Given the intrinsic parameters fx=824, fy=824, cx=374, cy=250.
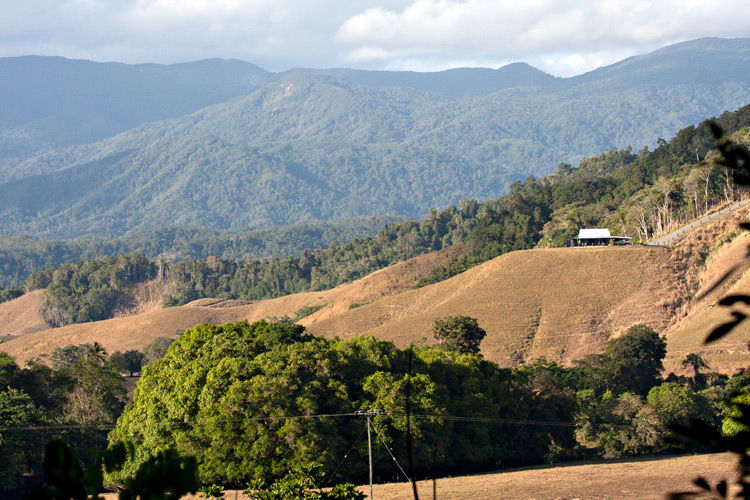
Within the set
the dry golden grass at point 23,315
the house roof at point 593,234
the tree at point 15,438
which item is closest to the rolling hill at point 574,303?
the house roof at point 593,234

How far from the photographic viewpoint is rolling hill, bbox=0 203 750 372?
271 feet

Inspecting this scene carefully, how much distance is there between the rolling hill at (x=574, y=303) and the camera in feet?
271

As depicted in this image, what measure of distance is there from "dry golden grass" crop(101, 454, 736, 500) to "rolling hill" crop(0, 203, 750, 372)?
30174 millimetres

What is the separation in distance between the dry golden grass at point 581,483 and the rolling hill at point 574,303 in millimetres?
30174

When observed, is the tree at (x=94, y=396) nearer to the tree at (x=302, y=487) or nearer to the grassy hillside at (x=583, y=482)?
the grassy hillside at (x=583, y=482)

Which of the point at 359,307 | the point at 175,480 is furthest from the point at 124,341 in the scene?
the point at 175,480

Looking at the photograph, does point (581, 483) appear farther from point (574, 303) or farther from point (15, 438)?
point (574, 303)

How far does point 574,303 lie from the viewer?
90312mm

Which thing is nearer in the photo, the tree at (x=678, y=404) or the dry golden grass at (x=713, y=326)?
the tree at (x=678, y=404)

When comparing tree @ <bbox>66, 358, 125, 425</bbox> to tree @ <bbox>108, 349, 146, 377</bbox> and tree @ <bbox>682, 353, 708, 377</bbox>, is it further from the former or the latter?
tree @ <bbox>682, 353, 708, 377</bbox>

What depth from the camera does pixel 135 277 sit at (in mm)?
187500

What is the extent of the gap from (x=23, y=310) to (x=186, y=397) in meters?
141

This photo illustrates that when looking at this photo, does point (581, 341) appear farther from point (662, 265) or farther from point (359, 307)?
point (359, 307)

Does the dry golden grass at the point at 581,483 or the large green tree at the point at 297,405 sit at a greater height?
the large green tree at the point at 297,405
